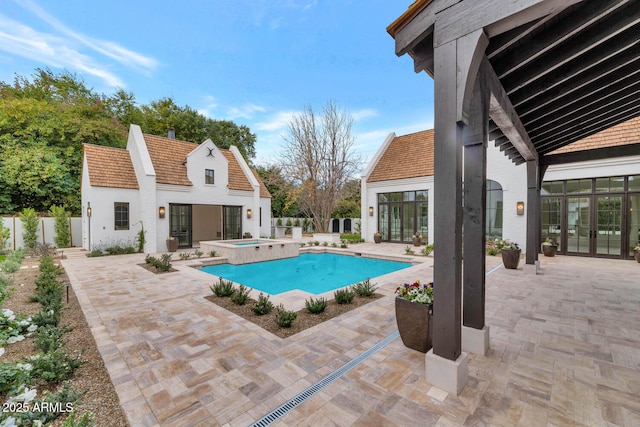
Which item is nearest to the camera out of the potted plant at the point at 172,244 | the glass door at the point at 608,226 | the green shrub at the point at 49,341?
the green shrub at the point at 49,341

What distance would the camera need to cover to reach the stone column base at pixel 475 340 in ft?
10.7

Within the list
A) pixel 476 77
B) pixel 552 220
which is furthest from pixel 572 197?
pixel 476 77

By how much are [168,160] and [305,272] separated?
9709mm

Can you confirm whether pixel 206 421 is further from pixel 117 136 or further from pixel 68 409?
pixel 117 136

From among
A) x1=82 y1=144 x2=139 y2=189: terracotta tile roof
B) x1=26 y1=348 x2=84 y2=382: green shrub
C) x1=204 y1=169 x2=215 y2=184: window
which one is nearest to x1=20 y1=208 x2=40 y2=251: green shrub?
x1=82 y1=144 x2=139 y2=189: terracotta tile roof

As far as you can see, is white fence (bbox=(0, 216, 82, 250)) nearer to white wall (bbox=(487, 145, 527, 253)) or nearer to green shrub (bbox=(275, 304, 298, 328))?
green shrub (bbox=(275, 304, 298, 328))

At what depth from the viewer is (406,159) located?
15875 millimetres

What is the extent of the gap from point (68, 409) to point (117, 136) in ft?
74.8

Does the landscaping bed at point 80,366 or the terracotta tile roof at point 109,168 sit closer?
the landscaping bed at point 80,366

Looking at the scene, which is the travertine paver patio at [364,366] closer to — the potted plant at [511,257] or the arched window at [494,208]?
the potted plant at [511,257]

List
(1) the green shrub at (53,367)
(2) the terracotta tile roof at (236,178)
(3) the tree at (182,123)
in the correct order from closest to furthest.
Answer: (1) the green shrub at (53,367), (2) the terracotta tile roof at (236,178), (3) the tree at (182,123)

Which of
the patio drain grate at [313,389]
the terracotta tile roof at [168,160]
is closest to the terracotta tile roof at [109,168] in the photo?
the terracotta tile roof at [168,160]

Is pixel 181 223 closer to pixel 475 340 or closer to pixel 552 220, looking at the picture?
pixel 475 340

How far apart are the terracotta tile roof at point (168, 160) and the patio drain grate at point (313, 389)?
1282cm
